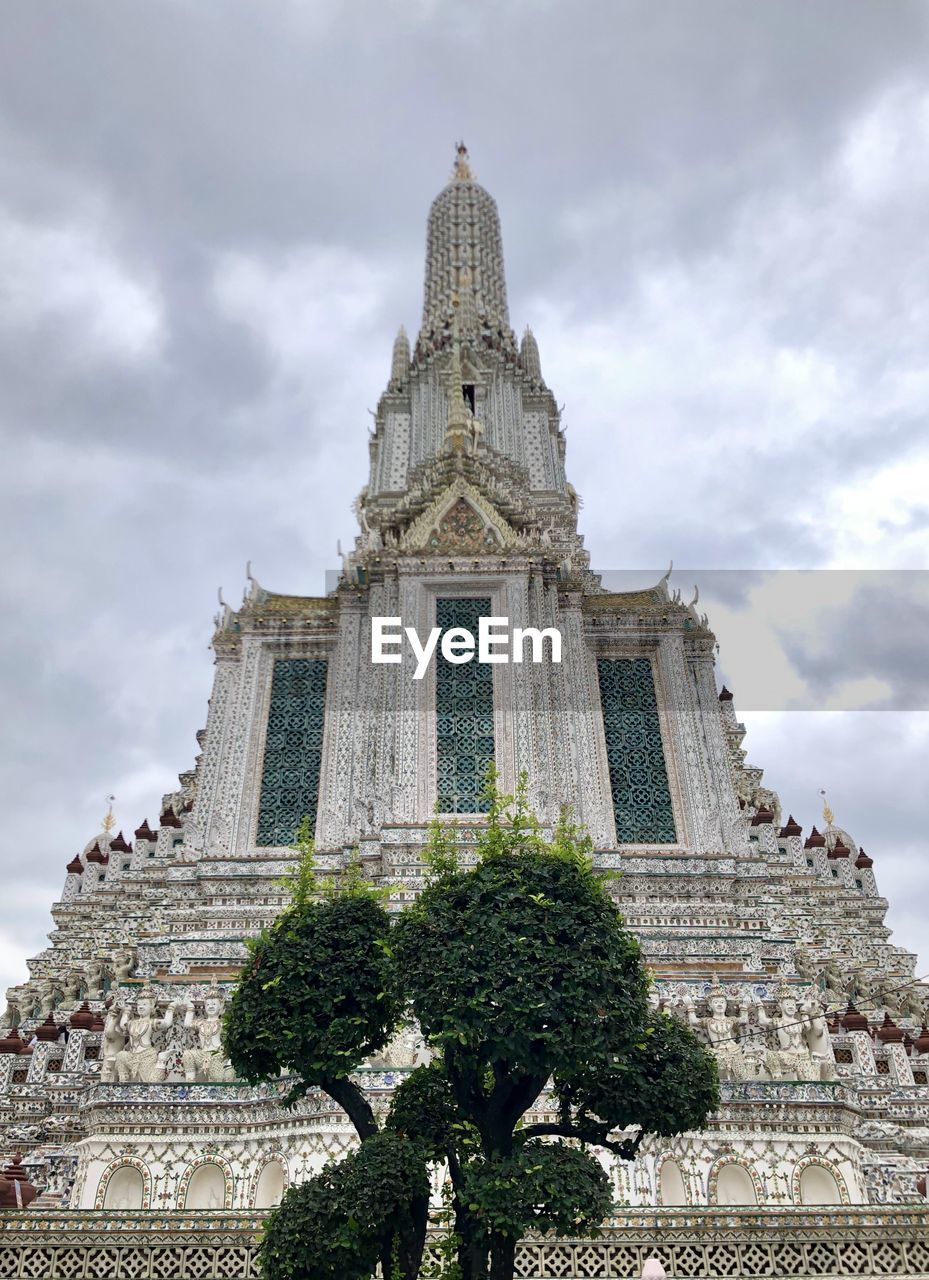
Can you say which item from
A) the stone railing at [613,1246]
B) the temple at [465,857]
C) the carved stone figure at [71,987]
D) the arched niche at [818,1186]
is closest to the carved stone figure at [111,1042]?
the temple at [465,857]

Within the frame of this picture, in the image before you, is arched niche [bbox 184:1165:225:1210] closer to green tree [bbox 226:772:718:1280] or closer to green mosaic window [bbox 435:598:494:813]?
green tree [bbox 226:772:718:1280]

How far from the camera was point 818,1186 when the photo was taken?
562 inches

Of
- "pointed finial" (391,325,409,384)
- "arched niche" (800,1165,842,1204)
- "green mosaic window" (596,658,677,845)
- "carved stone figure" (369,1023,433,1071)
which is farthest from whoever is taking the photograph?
"pointed finial" (391,325,409,384)

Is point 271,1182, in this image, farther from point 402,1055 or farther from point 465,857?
point 465,857

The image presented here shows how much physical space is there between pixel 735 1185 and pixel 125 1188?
27.0ft

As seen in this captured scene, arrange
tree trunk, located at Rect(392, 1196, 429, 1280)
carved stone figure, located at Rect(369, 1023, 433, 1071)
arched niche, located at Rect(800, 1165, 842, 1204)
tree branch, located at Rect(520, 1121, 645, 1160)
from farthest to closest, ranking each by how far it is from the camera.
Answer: carved stone figure, located at Rect(369, 1023, 433, 1071)
arched niche, located at Rect(800, 1165, 842, 1204)
tree branch, located at Rect(520, 1121, 645, 1160)
tree trunk, located at Rect(392, 1196, 429, 1280)

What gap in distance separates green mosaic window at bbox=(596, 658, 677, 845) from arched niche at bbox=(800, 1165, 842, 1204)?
10.1m

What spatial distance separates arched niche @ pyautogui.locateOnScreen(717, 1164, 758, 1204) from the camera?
14172 millimetres

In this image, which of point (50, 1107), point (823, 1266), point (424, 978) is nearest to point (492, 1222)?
point (424, 978)

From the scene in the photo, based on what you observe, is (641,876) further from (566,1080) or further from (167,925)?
(566,1080)

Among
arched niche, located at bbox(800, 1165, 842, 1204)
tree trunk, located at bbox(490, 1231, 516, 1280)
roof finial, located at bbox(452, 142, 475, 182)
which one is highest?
roof finial, located at bbox(452, 142, 475, 182)

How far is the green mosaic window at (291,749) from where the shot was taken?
2467 cm

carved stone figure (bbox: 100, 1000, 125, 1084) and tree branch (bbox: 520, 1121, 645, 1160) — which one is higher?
carved stone figure (bbox: 100, 1000, 125, 1084)

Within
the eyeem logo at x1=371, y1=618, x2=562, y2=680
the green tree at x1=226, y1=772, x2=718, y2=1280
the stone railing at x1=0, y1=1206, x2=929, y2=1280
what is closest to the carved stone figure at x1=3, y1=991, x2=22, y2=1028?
the eyeem logo at x1=371, y1=618, x2=562, y2=680
